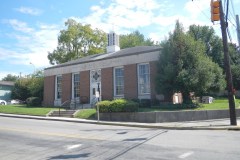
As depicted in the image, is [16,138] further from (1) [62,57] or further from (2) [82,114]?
(1) [62,57]

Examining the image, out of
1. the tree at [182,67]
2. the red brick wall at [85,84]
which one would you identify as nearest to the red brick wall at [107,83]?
the red brick wall at [85,84]

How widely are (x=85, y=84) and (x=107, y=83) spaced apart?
3520 mm

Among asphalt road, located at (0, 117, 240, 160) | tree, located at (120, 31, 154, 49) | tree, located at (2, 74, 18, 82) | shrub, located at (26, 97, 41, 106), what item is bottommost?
asphalt road, located at (0, 117, 240, 160)

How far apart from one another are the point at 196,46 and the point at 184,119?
7809 millimetres

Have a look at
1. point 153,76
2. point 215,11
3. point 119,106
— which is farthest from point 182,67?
point 215,11

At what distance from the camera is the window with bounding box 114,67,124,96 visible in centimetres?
3184

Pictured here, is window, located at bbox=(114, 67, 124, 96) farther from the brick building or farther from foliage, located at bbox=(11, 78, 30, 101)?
foliage, located at bbox=(11, 78, 30, 101)

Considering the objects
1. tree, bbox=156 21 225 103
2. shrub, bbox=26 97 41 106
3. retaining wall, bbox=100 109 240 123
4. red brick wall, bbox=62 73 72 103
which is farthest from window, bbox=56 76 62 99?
retaining wall, bbox=100 109 240 123

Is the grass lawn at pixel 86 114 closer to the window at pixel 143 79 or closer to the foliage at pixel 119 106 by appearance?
the foliage at pixel 119 106

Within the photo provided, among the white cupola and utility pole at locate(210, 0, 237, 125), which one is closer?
utility pole at locate(210, 0, 237, 125)

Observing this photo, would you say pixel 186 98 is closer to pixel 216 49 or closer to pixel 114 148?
pixel 114 148

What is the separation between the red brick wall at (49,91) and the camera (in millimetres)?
38594

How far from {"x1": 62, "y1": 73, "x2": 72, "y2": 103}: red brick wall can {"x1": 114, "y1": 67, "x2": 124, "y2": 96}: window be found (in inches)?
278

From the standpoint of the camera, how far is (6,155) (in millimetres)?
10547
